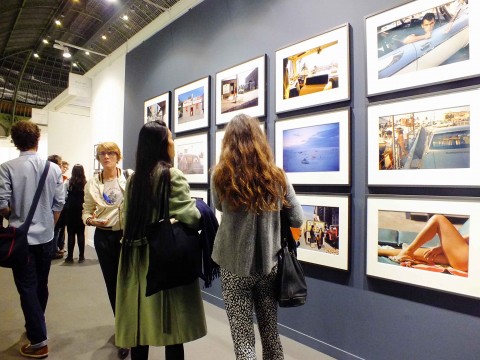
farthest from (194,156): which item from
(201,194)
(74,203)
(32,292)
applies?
(74,203)

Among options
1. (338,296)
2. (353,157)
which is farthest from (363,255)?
(353,157)

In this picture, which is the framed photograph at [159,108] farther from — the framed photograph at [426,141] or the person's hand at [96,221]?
the framed photograph at [426,141]

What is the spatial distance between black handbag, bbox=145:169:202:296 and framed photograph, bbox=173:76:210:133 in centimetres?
209

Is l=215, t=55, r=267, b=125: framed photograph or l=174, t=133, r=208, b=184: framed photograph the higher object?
l=215, t=55, r=267, b=125: framed photograph

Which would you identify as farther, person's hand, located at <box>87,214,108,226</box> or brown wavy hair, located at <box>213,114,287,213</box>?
person's hand, located at <box>87,214,108,226</box>

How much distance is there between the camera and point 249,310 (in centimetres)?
140

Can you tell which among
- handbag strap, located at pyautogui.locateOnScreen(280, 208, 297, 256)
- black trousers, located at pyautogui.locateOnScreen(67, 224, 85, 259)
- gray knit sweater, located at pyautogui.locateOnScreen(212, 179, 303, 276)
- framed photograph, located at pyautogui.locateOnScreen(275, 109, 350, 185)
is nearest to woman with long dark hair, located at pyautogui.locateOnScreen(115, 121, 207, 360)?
gray knit sweater, located at pyautogui.locateOnScreen(212, 179, 303, 276)

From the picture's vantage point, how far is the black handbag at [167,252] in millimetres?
1333

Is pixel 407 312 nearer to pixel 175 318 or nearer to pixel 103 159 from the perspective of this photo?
pixel 175 318

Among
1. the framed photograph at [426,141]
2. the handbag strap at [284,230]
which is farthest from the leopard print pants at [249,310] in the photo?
the framed photograph at [426,141]

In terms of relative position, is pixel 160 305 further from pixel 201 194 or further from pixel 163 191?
pixel 201 194

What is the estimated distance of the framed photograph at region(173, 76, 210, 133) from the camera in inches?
131

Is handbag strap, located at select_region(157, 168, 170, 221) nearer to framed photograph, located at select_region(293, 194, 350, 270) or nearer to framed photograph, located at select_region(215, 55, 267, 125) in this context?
framed photograph, located at select_region(293, 194, 350, 270)

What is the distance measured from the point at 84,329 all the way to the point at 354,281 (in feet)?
7.52
